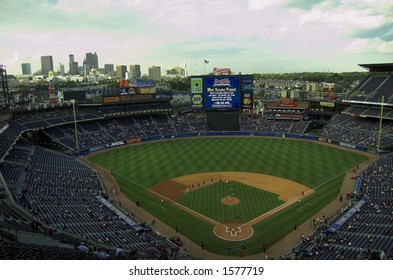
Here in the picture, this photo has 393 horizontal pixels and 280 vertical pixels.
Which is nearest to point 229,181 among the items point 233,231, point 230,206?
point 230,206

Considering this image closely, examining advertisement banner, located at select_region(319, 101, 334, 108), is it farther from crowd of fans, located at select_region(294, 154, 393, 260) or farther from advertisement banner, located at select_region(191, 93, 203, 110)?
crowd of fans, located at select_region(294, 154, 393, 260)

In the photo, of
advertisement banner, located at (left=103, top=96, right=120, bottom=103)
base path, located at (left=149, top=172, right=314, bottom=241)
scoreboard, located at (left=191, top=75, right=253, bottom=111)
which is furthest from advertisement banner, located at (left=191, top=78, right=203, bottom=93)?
base path, located at (left=149, top=172, right=314, bottom=241)

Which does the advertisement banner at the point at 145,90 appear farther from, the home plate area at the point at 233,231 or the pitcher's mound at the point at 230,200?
the home plate area at the point at 233,231

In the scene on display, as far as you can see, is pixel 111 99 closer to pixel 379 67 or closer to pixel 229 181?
pixel 229 181

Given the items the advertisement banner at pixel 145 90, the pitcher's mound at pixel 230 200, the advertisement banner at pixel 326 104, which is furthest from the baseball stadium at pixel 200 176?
the advertisement banner at pixel 326 104
